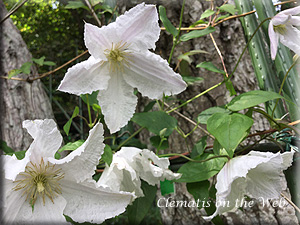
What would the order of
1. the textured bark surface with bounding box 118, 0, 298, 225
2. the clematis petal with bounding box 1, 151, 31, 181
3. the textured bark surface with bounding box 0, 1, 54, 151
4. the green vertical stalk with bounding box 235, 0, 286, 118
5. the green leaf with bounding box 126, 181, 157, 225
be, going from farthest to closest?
the textured bark surface with bounding box 0, 1, 54, 151, the textured bark surface with bounding box 118, 0, 298, 225, the green vertical stalk with bounding box 235, 0, 286, 118, the green leaf with bounding box 126, 181, 157, 225, the clematis petal with bounding box 1, 151, 31, 181

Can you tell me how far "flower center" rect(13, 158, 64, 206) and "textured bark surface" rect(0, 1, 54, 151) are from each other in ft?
2.70

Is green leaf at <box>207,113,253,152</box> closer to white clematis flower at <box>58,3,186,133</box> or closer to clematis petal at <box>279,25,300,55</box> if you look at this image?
white clematis flower at <box>58,3,186,133</box>

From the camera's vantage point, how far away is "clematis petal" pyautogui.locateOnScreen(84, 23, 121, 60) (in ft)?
1.49

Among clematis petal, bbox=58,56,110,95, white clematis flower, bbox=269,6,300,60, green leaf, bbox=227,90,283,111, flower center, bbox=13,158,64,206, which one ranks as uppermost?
clematis petal, bbox=58,56,110,95

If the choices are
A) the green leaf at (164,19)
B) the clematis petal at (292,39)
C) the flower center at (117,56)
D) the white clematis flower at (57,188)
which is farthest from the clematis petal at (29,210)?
the clematis petal at (292,39)

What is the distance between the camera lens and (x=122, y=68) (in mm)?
545

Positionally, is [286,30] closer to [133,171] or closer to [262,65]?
[262,65]

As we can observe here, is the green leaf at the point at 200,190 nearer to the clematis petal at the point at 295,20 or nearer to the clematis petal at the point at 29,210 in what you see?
the clematis petal at the point at 29,210

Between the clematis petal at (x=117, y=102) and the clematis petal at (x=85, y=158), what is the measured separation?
0.09m

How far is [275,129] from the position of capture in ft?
1.91

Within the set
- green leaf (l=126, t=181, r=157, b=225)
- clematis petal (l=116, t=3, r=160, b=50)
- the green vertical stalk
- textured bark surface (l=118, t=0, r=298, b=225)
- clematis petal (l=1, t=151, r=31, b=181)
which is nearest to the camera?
clematis petal (l=1, t=151, r=31, b=181)

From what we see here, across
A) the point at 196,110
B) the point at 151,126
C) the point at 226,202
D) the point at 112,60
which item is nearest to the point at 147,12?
the point at 112,60

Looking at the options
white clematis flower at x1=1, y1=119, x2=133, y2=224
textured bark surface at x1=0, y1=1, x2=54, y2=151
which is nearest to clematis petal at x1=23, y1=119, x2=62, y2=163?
white clematis flower at x1=1, y1=119, x2=133, y2=224

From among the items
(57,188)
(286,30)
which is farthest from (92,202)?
(286,30)
